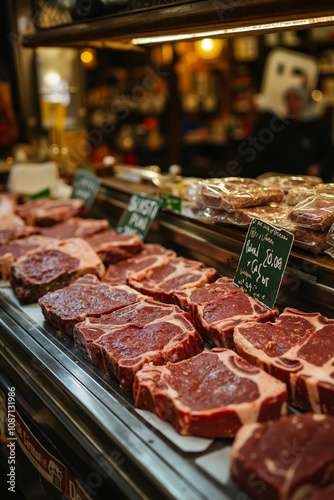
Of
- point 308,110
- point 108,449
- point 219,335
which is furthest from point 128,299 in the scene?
point 308,110

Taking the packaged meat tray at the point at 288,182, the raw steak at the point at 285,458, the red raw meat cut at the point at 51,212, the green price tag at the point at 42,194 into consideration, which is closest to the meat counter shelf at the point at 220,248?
the red raw meat cut at the point at 51,212

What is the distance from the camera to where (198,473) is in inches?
54.0

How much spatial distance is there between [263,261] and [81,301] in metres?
0.87

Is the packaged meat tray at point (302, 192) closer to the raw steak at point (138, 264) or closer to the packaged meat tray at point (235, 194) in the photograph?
the packaged meat tray at point (235, 194)


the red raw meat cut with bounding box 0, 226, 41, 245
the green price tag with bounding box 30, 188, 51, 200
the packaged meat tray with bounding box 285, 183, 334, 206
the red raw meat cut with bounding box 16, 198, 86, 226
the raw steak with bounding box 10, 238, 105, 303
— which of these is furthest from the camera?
the green price tag with bounding box 30, 188, 51, 200

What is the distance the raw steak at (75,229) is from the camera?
3334 mm

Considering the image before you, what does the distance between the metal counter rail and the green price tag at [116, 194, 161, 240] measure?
3.22 feet

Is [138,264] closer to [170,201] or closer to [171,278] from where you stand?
[171,278]

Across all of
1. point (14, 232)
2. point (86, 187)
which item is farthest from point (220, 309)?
point (86, 187)

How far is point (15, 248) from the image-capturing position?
3086 mm

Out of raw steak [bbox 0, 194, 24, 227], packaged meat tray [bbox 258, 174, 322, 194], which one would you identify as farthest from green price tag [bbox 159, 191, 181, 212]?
raw steak [bbox 0, 194, 24, 227]

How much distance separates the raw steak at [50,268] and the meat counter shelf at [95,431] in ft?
0.63

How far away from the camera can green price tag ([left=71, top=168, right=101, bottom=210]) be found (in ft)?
12.5

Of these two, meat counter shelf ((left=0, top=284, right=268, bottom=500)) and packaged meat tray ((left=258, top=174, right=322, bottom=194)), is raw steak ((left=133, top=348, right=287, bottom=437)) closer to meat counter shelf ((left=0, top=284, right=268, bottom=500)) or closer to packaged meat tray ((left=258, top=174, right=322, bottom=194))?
meat counter shelf ((left=0, top=284, right=268, bottom=500))
